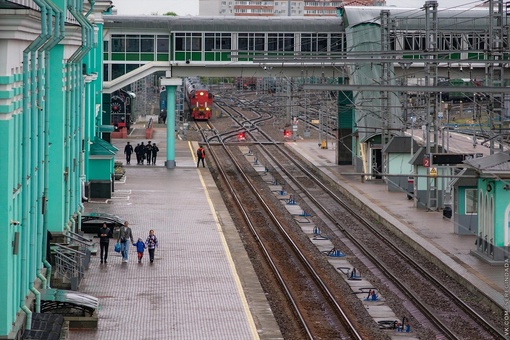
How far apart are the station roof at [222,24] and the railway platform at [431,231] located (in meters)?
5.43

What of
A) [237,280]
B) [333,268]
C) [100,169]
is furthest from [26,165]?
[100,169]

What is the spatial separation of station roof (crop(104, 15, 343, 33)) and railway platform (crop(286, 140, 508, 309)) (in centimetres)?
543

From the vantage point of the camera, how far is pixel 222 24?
47969 millimetres

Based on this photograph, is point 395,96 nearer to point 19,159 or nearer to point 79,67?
point 79,67

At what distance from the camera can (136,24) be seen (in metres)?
47.6

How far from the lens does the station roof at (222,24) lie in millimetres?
47438

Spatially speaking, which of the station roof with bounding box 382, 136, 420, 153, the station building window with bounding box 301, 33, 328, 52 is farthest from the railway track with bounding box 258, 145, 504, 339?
the station building window with bounding box 301, 33, 328, 52

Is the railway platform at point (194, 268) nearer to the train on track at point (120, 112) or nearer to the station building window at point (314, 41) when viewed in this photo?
the station building window at point (314, 41)

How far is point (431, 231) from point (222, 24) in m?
19.3

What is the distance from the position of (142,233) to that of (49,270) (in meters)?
8.37

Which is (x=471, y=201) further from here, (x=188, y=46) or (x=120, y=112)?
(x=120, y=112)

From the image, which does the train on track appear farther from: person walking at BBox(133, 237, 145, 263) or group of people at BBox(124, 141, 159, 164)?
person walking at BBox(133, 237, 145, 263)

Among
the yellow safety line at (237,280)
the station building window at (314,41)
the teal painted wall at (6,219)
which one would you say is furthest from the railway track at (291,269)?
the station building window at (314,41)

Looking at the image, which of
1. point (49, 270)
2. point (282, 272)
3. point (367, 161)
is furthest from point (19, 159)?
point (367, 161)
